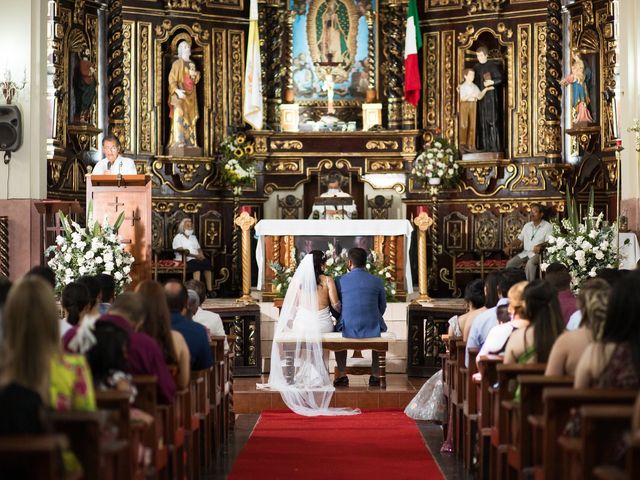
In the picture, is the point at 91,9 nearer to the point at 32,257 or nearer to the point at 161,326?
the point at 32,257

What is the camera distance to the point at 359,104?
66.6ft

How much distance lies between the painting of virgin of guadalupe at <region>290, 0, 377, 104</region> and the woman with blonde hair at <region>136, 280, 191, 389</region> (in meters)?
12.8

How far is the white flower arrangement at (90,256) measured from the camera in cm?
1286

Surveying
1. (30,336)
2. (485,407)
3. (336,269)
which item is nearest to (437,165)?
(336,269)

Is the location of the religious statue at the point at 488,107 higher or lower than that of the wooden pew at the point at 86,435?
higher

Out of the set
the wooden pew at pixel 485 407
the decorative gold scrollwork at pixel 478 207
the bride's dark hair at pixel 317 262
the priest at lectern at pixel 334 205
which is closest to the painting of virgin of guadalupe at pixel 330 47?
the priest at lectern at pixel 334 205

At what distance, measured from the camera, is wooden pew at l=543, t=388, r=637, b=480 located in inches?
231

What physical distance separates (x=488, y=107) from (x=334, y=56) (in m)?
2.61

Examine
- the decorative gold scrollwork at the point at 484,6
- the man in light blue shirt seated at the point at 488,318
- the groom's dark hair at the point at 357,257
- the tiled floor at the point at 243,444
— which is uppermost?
the decorative gold scrollwork at the point at 484,6

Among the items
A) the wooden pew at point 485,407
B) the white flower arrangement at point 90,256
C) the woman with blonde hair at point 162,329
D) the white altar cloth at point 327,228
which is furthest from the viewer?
the white altar cloth at point 327,228

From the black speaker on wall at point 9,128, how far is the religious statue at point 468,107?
25.0ft

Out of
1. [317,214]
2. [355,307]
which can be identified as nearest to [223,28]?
[317,214]

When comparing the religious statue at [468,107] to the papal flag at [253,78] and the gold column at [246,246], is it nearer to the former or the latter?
the papal flag at [253,78]

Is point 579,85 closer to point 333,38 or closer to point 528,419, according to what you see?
point 333,38
